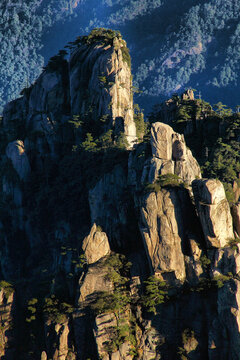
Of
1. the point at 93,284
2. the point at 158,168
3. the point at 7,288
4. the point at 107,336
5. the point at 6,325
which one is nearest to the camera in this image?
the point at 107,336

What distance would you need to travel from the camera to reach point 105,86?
80.3 metres

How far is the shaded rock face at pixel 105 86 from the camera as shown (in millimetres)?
78750

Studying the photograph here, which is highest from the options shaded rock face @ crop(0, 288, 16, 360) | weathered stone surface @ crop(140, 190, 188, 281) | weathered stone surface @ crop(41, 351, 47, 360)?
weathered stone surface @ crop(140, 190, 188, 281)

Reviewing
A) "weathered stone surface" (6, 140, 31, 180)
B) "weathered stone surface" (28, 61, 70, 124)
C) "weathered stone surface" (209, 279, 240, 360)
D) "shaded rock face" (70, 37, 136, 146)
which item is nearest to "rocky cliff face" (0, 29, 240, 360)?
"weathered stone surface" (209, 279, 240, 360)

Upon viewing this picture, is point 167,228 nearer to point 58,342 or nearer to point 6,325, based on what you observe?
point 58,342

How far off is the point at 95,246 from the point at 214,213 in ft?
45.6

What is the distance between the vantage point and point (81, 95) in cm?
8450

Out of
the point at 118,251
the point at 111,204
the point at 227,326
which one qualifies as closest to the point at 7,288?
the point at 118,251

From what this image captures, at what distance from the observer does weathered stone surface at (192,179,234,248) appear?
182 ft

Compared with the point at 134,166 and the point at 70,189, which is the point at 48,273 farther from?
the point at 134,166

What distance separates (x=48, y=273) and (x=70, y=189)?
43.2ft

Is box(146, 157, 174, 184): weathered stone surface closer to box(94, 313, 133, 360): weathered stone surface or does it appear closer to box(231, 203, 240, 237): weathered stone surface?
box(231, 203, 240, 237): weathered stone surface

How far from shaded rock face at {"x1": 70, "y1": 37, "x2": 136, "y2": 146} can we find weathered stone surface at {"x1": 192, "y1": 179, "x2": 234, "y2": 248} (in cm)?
2250

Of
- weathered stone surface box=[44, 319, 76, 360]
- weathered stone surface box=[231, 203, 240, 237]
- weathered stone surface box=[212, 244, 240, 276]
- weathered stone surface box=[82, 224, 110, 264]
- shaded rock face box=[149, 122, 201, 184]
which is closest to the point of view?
weathered stone surface box=[212, 244, 240, 276]
